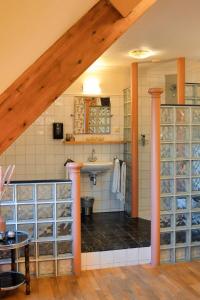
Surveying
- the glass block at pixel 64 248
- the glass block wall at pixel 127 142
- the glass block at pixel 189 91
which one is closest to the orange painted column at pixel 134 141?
the glass block wall at pixel 127 142

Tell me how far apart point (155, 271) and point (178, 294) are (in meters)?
0.52

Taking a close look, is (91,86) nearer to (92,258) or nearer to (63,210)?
(63,210)

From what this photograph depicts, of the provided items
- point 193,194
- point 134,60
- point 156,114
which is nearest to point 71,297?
point 193,194

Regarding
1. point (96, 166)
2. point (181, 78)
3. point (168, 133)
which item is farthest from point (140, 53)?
point (96, 166)

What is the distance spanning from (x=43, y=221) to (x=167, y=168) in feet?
4.70

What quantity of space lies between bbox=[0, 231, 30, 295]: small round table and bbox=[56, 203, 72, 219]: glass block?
Result: 433 mm

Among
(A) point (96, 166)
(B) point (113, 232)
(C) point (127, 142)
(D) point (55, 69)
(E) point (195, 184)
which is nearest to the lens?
(D) point (55, 69)

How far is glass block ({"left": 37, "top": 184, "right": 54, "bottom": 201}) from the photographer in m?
3.33

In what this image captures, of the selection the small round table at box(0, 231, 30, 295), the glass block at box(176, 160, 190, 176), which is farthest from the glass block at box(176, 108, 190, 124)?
the small round table at box(0, 231, 30, 295)

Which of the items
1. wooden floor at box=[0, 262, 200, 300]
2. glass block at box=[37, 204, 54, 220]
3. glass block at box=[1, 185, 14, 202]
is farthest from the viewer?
glass block at box=[37, 204, 54, 220]

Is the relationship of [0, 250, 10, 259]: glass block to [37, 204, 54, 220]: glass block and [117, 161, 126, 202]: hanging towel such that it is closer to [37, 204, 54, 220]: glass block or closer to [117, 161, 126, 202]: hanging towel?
[37, 204, 54, 220]: glass block

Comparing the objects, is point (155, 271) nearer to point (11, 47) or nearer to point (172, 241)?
point (172, 241)

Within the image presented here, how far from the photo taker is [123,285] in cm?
318

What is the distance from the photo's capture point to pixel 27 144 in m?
5.21
